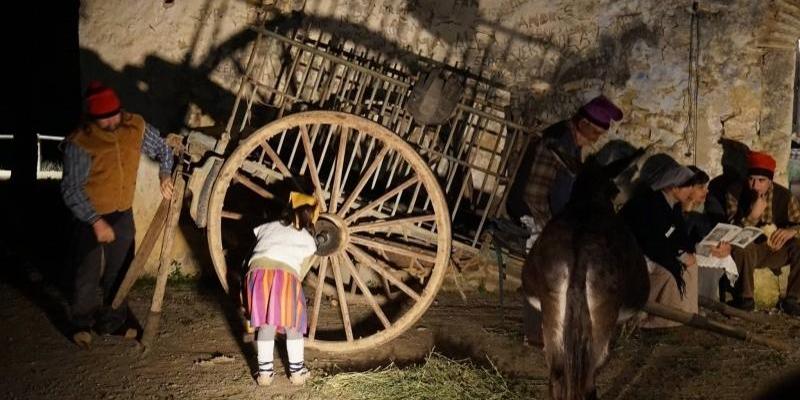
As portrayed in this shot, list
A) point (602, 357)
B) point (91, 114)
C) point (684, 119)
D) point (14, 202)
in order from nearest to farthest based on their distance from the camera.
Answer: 1. point (602, 357)
2. point (91, 114)
3. point (684, 119)
4. point (14, 202)

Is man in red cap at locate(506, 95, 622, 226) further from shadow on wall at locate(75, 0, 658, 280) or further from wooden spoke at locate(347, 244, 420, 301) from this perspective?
shadow on wall at locate(75, 0, 658, 280)

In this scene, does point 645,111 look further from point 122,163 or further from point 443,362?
point 122,163

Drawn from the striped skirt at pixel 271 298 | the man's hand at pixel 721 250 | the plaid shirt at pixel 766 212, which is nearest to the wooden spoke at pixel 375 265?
the striped skirt at pixel 271 298

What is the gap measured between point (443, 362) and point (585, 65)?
10.6 feet

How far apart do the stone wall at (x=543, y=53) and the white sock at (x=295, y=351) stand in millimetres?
2629

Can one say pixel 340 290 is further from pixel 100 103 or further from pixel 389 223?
pixel 100 103

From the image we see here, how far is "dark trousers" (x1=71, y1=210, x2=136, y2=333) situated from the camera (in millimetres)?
4852

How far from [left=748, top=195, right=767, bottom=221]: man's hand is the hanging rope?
0.65 meters

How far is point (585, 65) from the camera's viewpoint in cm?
641

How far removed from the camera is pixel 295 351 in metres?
4.45

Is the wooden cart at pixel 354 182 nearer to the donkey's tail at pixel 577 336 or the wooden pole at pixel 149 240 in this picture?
the wooden pole at pixel 149 240

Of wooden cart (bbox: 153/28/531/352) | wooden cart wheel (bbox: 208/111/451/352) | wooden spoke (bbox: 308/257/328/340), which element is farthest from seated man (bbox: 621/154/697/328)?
wooden spoke (bbox: 308/257/328/340)

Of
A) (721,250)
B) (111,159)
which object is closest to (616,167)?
(721,250)

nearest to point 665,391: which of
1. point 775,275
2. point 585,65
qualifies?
point 775,275
